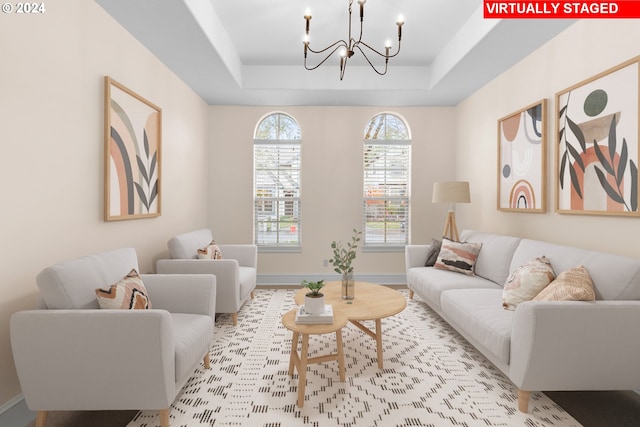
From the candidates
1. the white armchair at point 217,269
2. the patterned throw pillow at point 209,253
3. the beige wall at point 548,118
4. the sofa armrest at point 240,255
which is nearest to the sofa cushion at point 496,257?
the beige wall at point 548,118

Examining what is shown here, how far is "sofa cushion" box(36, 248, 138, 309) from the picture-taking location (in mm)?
1812

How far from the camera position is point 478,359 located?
8.90 ft

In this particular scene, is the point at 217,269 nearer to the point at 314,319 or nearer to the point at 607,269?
the point at 314,319

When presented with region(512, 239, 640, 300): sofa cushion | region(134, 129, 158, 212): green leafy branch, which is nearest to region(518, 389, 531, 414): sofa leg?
region(512, 239, 640, 300): sofa cushion

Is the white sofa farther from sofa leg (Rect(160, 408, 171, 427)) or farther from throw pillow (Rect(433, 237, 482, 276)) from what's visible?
sofa leg (Rect(160, 408, 171, 427))

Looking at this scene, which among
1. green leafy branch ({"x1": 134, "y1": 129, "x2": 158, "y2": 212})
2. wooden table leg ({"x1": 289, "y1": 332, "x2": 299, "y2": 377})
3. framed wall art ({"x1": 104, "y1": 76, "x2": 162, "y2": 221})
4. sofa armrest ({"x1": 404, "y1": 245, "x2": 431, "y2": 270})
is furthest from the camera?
sofa armrest ({"x1": 404, "y1": 245, "x2": 431, "y2": 270})

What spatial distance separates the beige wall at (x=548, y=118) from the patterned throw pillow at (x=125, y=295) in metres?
3.42

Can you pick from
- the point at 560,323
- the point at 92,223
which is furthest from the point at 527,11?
the point at 92,223

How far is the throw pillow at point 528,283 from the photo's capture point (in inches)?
96.1

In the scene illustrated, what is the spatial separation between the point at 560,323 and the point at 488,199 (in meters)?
2.63

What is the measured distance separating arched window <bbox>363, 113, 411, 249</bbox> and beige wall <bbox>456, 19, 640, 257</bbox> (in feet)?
2.94

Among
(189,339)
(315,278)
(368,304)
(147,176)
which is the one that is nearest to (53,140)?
(147,176)

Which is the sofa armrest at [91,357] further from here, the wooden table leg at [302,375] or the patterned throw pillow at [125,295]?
the wooden table leg at [302,375]

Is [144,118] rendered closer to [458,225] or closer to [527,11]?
[527,11]
